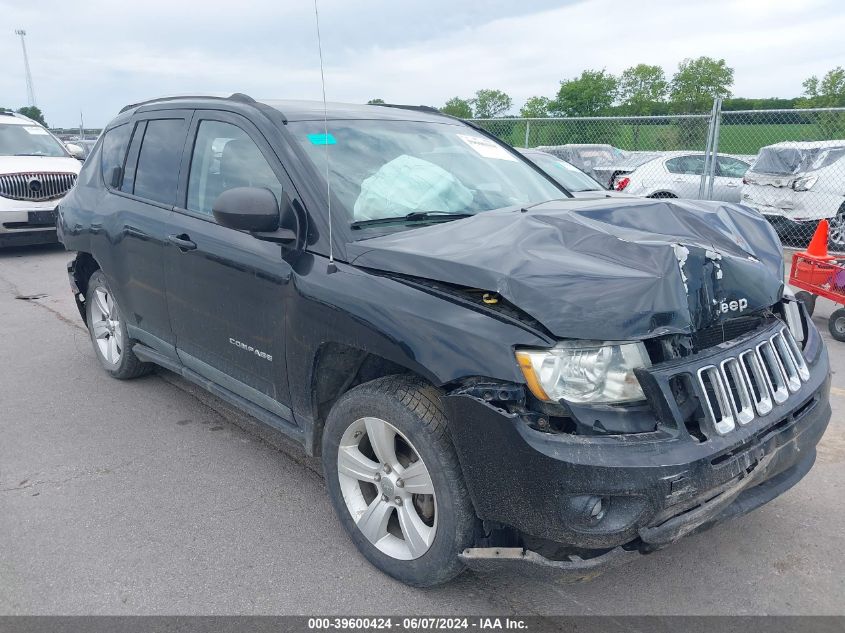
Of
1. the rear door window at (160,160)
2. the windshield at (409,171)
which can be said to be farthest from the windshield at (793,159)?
the rear door window at (160,160)

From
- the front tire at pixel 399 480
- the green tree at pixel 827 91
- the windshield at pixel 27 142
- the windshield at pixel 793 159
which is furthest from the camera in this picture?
the green tree at pixel 827 91

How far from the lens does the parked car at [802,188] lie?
10180 millimetres

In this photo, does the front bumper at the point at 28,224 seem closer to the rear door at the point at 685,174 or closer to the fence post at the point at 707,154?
the fence post at the point at 707,154

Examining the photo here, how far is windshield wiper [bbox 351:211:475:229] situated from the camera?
2969 millimetres

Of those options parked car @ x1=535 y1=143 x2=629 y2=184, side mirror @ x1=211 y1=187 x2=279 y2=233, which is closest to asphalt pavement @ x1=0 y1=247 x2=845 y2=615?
side mirror @ x1=211 y1=187 x2=279 y2=233

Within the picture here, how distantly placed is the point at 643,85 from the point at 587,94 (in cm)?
660

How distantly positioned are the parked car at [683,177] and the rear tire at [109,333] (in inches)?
374

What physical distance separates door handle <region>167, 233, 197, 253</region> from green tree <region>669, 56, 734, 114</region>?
61967 millimetres

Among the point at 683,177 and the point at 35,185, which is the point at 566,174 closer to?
the point at 683,177

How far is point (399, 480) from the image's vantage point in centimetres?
264

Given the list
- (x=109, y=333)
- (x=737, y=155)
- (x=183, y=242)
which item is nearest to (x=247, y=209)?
(x=183, y=242)

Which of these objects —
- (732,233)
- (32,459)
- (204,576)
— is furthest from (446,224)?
(32,459)

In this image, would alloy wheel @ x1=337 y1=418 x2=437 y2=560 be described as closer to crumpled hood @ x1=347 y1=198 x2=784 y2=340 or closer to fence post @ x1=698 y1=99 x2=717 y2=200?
crumpled hood @ x1=347 y1=198 x2=784 y2=340

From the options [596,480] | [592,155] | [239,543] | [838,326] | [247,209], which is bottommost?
[838,326]
